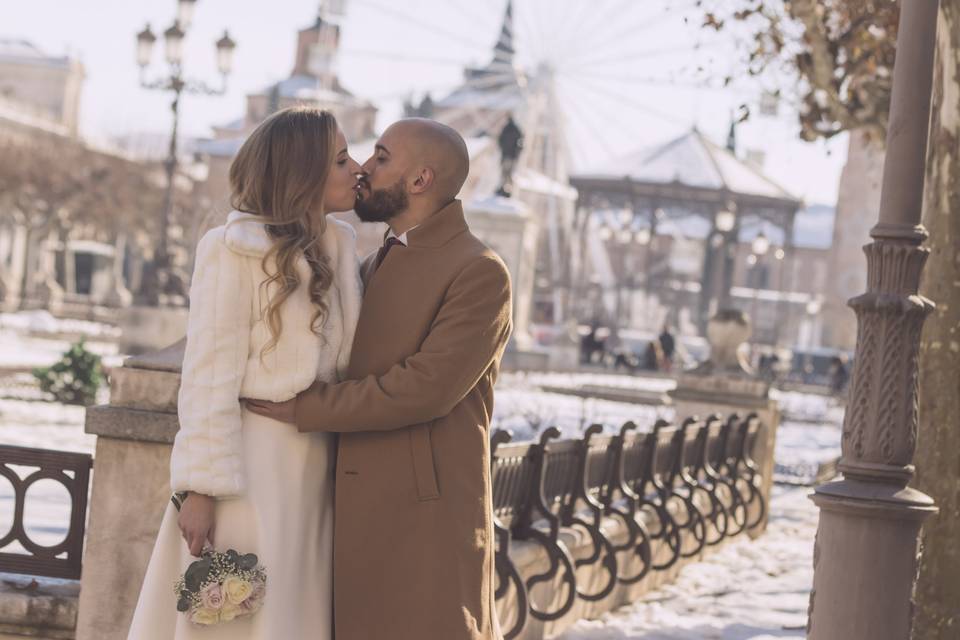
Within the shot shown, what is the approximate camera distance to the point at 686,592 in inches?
376

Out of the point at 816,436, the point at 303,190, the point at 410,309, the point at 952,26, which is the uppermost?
the point at 952,26

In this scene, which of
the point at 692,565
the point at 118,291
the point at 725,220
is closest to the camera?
the point at 692,565

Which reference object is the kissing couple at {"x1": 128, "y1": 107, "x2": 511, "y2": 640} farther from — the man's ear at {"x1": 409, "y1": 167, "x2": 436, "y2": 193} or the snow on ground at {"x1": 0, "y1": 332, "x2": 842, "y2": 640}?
the snow on ground at {"x1": 0, "y1": 332, "x2": 842, "y2": 640}

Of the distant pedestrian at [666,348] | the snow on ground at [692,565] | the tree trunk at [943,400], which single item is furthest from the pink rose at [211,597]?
the distant pedestrian at [666,348]

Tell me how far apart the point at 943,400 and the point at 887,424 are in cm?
163

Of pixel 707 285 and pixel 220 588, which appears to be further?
pixel 707 285

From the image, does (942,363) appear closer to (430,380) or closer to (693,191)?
(430,380)

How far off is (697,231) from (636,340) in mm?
18588

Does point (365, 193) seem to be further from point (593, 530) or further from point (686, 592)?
point (686, 592)

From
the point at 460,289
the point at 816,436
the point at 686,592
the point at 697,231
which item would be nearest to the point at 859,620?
the point at 460,289

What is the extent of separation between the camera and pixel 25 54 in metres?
95.2

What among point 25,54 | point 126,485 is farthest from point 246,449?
point 25,54

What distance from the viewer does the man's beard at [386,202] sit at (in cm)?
372

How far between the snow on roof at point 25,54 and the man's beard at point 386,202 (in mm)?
94306
